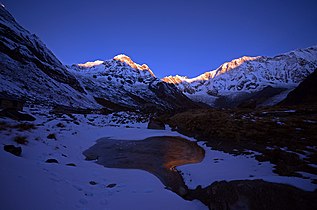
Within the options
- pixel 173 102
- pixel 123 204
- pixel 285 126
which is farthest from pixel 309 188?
pixel 173 102

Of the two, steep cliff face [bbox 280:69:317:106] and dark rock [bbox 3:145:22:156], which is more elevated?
steep cliff face [bbox 280:69:317:106]

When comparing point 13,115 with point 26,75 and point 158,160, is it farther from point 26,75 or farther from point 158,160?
point 26,75

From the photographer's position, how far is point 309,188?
4715 millimetres

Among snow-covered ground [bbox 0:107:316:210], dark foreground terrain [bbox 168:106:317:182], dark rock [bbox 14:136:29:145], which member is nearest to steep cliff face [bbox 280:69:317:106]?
dark foreground terrain [bbox 168:106:317:182]

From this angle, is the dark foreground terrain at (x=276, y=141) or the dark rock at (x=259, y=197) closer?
the dark rock at (x=259, y=197)

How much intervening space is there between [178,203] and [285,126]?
11.9 meters

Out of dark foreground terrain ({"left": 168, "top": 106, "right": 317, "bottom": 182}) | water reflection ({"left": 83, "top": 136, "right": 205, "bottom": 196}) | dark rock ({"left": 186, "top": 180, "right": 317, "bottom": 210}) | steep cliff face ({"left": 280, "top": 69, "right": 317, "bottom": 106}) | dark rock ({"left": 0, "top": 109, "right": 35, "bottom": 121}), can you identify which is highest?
steep cliff face ({"left": 280, "top": 69, "right": 317, "bottom": 106})

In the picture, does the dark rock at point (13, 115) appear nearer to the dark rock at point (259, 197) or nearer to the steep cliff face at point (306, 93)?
the dark rock at point (259, 197)

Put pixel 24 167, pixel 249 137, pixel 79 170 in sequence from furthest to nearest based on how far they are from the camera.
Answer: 1. pixel 249 137
2. pixel 79 170
3. pixel 24 167

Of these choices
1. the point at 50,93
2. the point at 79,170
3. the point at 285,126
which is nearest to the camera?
the point at 79,170

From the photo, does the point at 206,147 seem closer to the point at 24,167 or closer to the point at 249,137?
the point at 249,137

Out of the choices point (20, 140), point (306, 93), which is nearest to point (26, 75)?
point (20, 140)

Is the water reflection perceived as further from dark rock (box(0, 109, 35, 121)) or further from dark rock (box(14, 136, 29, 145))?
dark rock (box(0, 109, 35, 121))

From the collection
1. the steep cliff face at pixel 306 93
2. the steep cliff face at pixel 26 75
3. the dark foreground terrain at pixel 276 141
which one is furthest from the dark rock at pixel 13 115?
the steep cliff face at pixel 26 75
